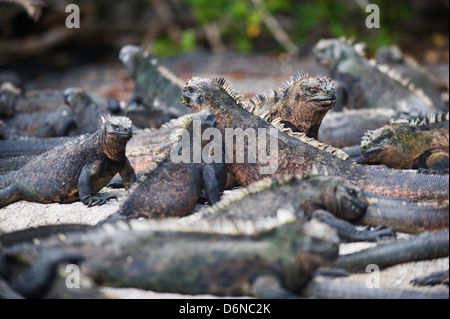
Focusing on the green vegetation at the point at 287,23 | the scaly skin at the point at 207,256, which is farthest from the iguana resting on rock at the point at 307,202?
the green vegetation at the point at 287,23

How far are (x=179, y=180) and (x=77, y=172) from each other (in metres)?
0.96

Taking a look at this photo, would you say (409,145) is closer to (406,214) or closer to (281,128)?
(281,128)

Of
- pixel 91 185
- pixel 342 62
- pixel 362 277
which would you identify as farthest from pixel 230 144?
pixel 342 62

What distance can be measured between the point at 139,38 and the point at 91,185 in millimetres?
10080

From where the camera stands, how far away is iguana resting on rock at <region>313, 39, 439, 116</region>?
24.4ft

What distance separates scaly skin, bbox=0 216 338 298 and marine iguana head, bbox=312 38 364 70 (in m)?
5.38

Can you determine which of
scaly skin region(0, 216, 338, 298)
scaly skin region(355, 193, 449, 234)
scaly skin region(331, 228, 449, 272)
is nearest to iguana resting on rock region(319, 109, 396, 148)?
scaly skin region(355, 193, 449, 234)

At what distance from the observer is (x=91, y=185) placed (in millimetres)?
4715

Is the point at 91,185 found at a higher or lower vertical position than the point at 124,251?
higher

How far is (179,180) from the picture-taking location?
4375 mm

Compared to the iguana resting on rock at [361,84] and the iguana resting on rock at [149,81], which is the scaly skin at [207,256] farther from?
the iguana resting on rock at [149,81]

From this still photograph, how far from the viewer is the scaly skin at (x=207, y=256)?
3123 mm
